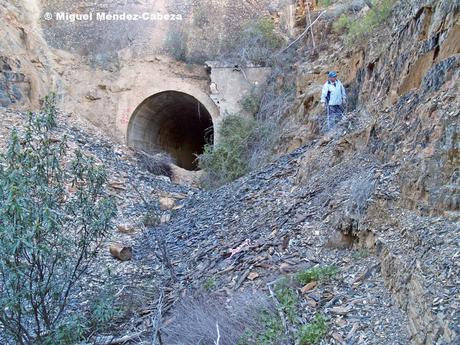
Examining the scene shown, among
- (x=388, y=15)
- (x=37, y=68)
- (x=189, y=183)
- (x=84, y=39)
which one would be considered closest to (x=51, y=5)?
(x=84, y=39)

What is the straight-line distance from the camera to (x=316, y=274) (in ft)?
13.4

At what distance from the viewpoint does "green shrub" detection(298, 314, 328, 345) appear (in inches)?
132

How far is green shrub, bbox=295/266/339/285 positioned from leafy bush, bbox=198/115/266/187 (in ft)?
20.8

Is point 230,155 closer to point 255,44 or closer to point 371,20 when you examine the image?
point 255,44

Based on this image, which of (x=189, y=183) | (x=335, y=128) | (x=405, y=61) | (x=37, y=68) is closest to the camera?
(x=405, y=61)

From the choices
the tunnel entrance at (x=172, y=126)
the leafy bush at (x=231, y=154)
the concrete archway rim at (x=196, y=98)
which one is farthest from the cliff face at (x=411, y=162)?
the tunnel entrance at (x=172, y=126)

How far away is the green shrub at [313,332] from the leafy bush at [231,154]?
702 cm

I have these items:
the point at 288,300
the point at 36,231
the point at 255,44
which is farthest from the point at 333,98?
the point at 36,231

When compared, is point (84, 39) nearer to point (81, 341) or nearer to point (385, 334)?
point (81, 341)

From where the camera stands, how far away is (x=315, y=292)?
153 inches

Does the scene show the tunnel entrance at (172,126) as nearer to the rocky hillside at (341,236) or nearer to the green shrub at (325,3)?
the green shrub at (325,3)

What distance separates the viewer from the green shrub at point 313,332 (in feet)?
11.0

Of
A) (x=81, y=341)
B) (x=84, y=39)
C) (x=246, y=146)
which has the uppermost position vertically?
(x=84, y=39)

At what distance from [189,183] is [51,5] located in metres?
7.16
